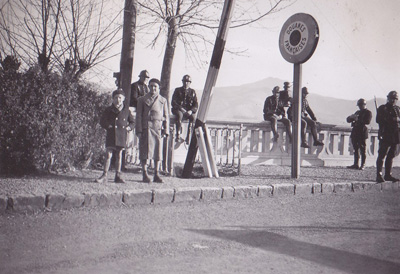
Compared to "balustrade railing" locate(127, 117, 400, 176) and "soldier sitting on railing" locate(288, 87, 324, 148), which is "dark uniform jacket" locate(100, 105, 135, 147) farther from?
"soldier sitting on railing" locate(288, 87, 324, 148)

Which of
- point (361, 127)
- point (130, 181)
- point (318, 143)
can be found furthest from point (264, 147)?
point (130, 181)

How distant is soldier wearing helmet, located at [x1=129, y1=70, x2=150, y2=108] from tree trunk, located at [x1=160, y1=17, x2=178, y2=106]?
58.2 inches

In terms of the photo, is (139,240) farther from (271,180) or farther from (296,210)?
(271,180)

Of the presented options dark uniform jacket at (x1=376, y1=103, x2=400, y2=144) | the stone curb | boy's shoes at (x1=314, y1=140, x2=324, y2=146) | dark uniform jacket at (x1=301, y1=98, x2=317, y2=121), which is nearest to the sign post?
the stone curb

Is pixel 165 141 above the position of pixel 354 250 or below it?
above

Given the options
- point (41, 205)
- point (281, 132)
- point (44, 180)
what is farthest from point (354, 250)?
point (281, 132)

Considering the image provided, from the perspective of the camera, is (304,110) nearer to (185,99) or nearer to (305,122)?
(305,122)

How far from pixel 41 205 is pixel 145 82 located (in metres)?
4.82

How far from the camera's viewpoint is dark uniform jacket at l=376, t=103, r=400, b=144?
8430 millimetres

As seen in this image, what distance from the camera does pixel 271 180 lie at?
26.5 ft

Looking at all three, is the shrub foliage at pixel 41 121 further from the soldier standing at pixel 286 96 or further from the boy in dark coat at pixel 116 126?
the soldier standing at pixel 286 96

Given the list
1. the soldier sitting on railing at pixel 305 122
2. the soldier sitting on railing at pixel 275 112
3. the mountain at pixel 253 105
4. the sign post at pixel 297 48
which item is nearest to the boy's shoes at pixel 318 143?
the soldier sitting on railing at pixel 305 122

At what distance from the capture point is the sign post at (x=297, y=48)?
8.28 metres

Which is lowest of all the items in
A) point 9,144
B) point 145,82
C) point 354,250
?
point 354,250
